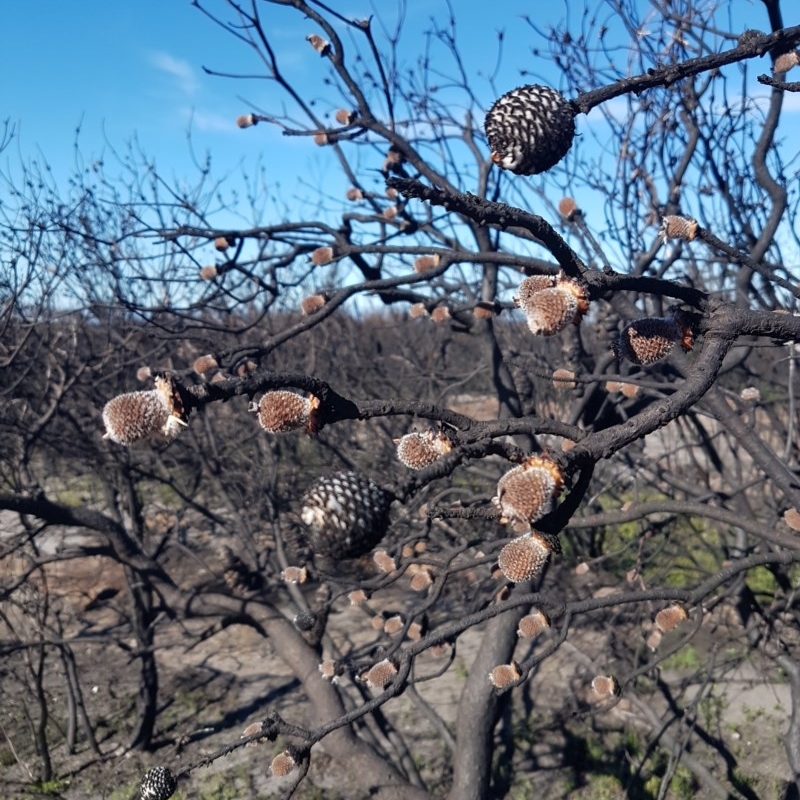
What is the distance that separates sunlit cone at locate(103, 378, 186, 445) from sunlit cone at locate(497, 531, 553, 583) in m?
0.51

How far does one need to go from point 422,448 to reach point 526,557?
0.24 metres

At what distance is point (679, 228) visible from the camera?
139 cm

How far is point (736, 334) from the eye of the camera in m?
1.15

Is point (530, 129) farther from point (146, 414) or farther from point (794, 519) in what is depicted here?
point (794, 519)

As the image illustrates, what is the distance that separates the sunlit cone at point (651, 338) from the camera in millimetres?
1231

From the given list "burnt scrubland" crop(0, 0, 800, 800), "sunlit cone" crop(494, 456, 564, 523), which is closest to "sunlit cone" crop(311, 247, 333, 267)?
"burnt scrubland" crop(0, 0, 800, 800)

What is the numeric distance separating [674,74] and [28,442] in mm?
4576

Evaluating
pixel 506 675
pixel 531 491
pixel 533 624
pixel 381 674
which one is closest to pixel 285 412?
pixel 531 491

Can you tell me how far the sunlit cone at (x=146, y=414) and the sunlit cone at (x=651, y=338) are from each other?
0.73 m

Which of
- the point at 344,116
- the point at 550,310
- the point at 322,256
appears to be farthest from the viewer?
the point at 344,116

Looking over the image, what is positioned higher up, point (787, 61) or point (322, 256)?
point (322, 256)

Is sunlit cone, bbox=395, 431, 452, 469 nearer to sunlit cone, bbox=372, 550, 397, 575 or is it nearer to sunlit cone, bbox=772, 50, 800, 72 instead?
sunlit cone, bbox=772, 50, 800, 72

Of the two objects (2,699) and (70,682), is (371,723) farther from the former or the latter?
(2,699)

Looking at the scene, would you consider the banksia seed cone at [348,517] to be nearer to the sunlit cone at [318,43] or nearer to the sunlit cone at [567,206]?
the sunlit cone at [567,206]
